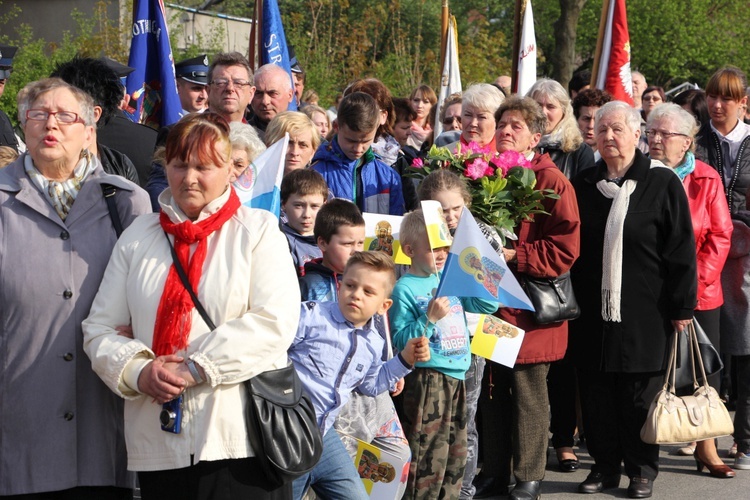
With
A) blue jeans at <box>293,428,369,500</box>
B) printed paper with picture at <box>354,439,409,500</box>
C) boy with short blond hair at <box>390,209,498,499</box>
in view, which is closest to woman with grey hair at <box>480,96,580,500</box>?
boy with short blond hair at <box>390,209,498,499</box>

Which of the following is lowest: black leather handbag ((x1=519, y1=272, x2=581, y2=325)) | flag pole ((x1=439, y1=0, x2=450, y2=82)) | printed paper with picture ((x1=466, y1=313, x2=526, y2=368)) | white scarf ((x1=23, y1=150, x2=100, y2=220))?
printed paper with picture ((x1=466, y1=313, x2=526, y2=368))

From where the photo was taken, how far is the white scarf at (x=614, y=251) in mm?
6520

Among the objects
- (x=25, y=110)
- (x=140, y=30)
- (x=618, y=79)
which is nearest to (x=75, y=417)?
(x=25, y=110)

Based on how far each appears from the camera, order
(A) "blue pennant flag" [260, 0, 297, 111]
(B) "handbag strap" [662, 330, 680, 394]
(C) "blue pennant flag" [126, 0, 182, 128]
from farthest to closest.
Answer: (A) "blue pennant flag" [260, 0, 297, 111] < (C) "blue pennant flag" [126, 0, 182, 128] < (B) "handbag strap" [662, 330, 680, 394]

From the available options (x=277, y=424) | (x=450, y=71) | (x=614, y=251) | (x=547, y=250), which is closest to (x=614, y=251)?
(x=614, y=251)

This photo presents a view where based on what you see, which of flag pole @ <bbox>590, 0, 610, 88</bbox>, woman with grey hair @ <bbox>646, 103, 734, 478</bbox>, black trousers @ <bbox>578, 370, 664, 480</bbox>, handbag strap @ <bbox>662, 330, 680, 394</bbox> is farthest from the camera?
flag pole @ <bbox>590, 0, 610, 88</bbox>

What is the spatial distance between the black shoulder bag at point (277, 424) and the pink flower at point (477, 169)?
2579mm

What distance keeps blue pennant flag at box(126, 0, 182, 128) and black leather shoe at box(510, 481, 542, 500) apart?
3676mm

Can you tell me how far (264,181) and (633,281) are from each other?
272cm

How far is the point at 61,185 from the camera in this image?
3.99 meters

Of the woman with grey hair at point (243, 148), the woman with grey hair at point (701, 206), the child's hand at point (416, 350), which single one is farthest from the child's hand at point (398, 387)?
the woman with grey hair at point (701, 206)

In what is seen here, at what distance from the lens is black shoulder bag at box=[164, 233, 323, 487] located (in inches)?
142

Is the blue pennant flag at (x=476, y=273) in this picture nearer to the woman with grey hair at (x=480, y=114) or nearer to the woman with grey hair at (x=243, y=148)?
the woman with grey hair at (x=243, y=148)

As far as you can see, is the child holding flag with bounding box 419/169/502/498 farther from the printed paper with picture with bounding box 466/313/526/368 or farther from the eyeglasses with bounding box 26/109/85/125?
the eyeglasses with bounding box 26/109/85/125
